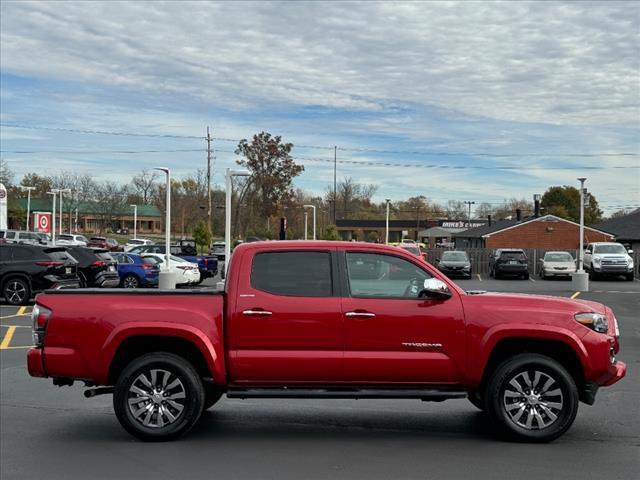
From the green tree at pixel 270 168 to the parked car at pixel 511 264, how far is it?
39.5 metres

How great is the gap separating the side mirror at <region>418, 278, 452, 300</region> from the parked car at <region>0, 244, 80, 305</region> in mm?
16549

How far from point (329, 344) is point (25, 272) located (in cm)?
1699

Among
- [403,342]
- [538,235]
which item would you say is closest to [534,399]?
[403,342]

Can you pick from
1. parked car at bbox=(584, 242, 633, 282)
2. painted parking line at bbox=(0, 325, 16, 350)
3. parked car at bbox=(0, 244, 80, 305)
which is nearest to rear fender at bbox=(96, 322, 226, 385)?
painted parking line at bbox=(0, 325, 16, 350)

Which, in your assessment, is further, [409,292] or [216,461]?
[409,292]

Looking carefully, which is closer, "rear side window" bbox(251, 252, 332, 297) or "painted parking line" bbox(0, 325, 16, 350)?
Answer: "rear side window" bbox(251, 252, 332, 297)

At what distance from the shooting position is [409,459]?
20.8ft

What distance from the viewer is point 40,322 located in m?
6.85

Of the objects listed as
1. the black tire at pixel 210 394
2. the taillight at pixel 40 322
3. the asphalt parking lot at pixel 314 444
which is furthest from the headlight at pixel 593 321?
the taillight at pixel 40 322

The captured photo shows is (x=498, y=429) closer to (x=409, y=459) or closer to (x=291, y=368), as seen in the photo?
(x=409, y=459)

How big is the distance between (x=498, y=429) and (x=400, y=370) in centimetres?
113

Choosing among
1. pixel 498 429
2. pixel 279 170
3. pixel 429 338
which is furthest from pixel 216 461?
pixel 279 170

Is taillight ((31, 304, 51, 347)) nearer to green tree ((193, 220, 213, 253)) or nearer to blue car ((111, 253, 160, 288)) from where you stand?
blue car ((111, 253, 160, 288))

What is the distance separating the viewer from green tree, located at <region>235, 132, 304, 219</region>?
78625 mm
